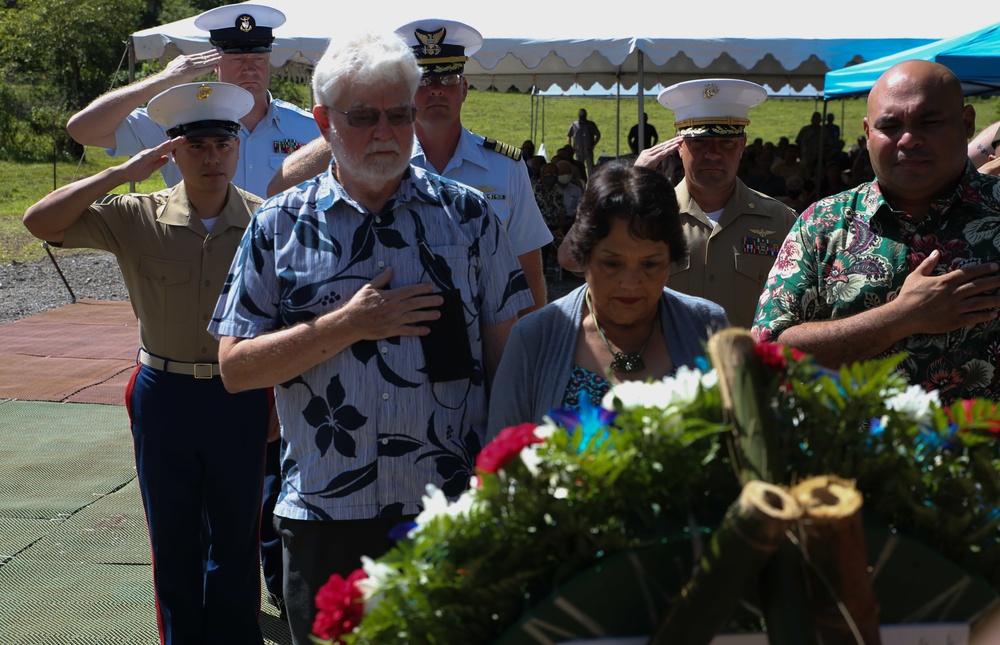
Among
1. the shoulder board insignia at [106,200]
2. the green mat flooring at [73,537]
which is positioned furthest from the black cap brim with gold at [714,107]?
the green mat flooring at [73,537]

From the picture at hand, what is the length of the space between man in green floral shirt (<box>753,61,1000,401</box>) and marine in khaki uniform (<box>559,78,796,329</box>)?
1012 mm

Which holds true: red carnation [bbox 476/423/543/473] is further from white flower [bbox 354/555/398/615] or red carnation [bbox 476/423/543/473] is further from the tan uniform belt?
the tan uniform belt

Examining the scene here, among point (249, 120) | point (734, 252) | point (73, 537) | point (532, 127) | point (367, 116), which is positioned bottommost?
point (73, 537)

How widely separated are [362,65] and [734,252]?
1927 millimetres

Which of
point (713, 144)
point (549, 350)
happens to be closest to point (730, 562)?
point (549, 350)

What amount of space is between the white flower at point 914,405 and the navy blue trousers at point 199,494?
2622mm

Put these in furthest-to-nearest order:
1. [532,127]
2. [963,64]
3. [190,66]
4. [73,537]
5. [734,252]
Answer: [532,127], [963,64], [73,537], [190,66], [734,252]

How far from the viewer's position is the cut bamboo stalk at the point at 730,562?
1.10m

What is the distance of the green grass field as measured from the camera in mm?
19750

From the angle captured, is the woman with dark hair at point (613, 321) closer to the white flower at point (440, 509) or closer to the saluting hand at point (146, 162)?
the white flower at point (440, 509)

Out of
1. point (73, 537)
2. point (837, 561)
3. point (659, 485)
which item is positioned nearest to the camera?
point (837, 561)

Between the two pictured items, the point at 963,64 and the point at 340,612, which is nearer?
the point at 340,612

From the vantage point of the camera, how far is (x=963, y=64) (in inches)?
297

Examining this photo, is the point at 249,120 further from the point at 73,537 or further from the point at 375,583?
the point at 375,583
